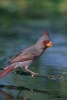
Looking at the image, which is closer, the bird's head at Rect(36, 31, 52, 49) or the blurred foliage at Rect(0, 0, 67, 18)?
the bird's head at Rect(36, 31, 52, 49)

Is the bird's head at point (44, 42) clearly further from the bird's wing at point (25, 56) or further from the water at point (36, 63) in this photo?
the water at point (36, 63)

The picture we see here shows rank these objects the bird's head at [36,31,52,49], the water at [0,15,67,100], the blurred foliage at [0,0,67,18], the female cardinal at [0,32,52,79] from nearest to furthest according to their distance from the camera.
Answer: the water at [0,15,67,100]
the female cardinal at [0,32,52,79]
the bird's head at [36,31,52,49]
the blurred foliage at [0,0,67,18]

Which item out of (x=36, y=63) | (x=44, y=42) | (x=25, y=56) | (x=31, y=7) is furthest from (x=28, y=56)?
(x=31, y=7)

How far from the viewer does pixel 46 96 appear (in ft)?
23.0

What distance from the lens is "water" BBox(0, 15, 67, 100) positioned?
7141 millimetres

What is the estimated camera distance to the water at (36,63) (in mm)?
7141

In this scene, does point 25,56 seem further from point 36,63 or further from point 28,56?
point 36,63

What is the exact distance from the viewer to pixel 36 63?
901cm

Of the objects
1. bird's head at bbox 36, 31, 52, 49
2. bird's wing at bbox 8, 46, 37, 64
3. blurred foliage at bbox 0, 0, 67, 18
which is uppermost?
blurred foliage at bbox 0, 0, 67, 18

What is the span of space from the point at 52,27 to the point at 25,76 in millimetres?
5239

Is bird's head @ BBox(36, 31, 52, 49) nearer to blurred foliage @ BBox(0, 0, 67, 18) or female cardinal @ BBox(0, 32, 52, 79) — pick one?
female cardinal @ BBox(0, 32, 52, 79)

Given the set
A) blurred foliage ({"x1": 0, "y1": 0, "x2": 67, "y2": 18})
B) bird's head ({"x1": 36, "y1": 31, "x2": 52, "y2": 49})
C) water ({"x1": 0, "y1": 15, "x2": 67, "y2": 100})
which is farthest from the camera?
blurred foliage ({"x1": 0, "y1": 0, "x2": 67, "y2": 18})

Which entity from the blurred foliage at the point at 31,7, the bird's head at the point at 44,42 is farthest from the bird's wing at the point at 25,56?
the blurred foliage at the point at 31,7

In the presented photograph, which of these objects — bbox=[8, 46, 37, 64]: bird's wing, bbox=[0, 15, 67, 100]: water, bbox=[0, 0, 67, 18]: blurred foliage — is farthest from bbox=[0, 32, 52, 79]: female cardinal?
bbox=[0, 0, 67, 18]: blurred foliage
